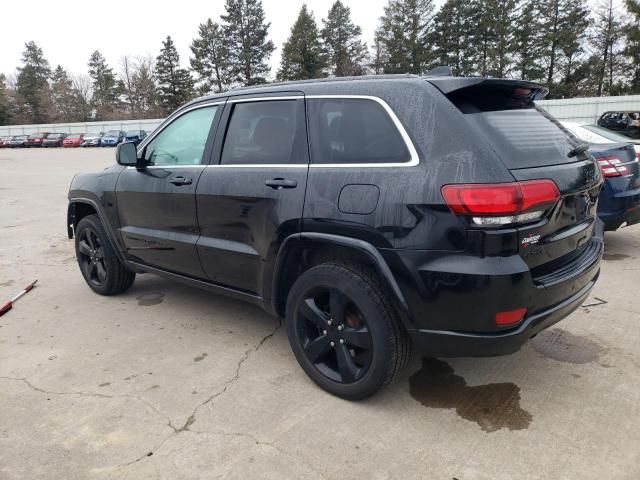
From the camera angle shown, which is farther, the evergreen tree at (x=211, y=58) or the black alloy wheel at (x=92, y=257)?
the evergreen tree at (x=211, y=58)

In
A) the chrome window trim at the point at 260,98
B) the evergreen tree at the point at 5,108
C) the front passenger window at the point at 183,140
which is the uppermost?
the evergreen tree at the point at 5,108

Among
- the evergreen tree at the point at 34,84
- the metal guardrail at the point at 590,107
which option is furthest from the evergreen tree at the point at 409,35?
the evergreen tree at the point at 34,84

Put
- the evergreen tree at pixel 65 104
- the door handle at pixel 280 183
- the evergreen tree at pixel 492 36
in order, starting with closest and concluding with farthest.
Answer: the door handle at pixel 280 183 < the evergreen tree at pixel 492 36 < the evergreen tree at pixel 65 104

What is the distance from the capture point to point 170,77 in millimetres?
67312

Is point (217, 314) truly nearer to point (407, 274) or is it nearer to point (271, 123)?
point (271, 123)

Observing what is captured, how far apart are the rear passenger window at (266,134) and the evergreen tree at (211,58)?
201ft

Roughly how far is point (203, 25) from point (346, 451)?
6762cm

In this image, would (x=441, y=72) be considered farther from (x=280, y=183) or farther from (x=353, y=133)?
(x=280, y=183)

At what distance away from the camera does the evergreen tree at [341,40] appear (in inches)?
2320

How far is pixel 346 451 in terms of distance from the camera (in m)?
2.54

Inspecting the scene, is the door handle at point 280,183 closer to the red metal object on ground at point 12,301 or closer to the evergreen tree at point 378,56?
the red metal object on ground at point 12,301

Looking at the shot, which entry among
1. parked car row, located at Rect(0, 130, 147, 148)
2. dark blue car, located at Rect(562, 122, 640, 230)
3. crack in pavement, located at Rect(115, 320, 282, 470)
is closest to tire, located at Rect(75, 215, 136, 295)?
crack in pavement, located at Rect(115, 320, 282, 470)

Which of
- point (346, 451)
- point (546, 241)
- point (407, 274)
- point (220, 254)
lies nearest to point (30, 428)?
point (220, 254)

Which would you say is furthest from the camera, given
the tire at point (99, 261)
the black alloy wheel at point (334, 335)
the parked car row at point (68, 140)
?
the parked car row at point (68, 140)
